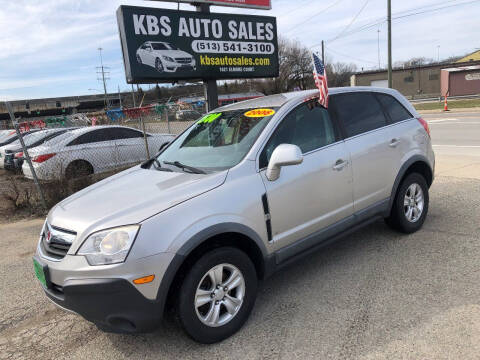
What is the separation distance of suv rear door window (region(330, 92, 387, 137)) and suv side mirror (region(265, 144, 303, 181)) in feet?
3.56

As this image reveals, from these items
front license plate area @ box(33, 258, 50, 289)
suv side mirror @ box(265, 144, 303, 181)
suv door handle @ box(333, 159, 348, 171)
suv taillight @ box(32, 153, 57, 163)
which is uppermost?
suv side mirror @ box(265, 144, 303, 181)

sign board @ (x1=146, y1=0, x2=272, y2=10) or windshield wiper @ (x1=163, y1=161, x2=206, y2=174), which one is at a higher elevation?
sign board @ (x1=146, y1=0, x2=272, y2=10)

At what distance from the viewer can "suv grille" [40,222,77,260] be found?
2.63m

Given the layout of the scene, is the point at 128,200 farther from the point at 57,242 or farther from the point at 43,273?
the point at 43,273

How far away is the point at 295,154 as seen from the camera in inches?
115

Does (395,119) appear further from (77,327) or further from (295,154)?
(77,327)

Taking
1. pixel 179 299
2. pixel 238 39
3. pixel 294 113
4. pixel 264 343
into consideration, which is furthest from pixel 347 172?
pixel 238 39

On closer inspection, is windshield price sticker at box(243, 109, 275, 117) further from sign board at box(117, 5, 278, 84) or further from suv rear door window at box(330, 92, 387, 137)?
sign board at box(117, 5, 278, 84)

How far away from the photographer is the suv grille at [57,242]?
2.63 meters

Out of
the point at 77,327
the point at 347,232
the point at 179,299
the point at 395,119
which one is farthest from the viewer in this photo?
the point at 395,119

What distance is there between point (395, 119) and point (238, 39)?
460cm

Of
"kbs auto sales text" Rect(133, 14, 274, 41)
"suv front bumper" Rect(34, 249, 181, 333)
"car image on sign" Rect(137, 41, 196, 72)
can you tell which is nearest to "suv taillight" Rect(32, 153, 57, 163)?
"car image on sign" Rect(137, 41, 196, 72)

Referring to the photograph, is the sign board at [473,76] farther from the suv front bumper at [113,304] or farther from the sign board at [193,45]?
the suv front bumper at [113,304]

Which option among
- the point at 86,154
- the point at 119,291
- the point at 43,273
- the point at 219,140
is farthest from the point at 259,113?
the point at 86,154
